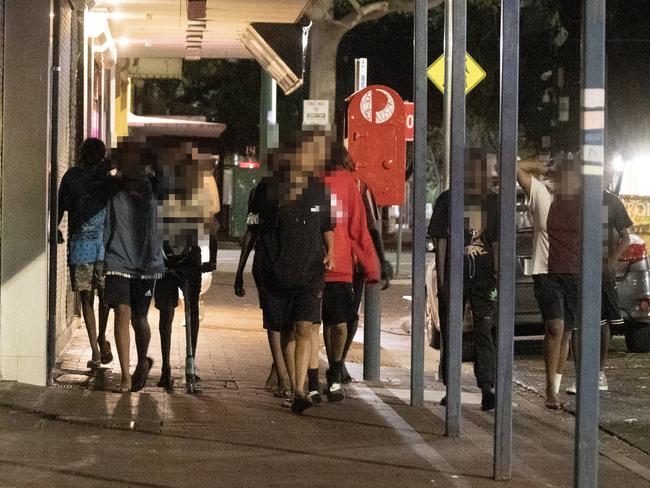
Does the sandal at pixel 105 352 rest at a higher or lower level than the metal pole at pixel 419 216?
lower

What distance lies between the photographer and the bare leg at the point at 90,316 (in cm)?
1052

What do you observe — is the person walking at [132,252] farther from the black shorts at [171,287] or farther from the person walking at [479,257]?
the person walking at [479,257]

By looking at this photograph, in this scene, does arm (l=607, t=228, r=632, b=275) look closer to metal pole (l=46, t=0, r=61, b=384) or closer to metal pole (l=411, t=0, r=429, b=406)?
metal pole (l=411, t=0, r=429, b=406)

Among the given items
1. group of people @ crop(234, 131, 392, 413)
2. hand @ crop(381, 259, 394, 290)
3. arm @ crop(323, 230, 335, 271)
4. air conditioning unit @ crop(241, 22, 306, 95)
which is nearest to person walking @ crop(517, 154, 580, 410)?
hand @ crop(381, 259, 394, 290)

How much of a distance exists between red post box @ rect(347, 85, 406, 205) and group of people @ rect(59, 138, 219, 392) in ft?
5.23

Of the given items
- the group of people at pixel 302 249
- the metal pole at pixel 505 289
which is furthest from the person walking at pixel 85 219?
the metal pole at pixel 505 289

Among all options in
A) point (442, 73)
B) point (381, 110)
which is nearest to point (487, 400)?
point (381, 110)

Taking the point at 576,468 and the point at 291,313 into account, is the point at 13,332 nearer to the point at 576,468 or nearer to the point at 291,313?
the point at 291,313

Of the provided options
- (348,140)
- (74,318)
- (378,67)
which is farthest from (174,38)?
(378,67)

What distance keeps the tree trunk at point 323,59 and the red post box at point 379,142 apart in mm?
12064

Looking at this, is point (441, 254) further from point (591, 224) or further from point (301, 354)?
point (591, 224)

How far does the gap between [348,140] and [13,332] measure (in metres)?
3.24

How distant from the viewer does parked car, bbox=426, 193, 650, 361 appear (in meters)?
12.5

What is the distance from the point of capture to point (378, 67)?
44.9 metres
